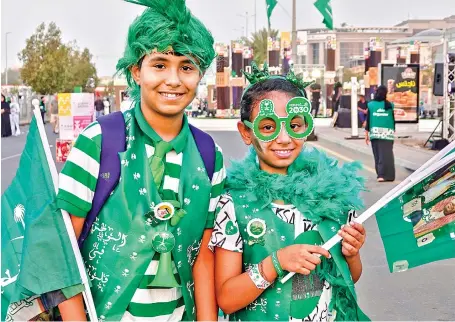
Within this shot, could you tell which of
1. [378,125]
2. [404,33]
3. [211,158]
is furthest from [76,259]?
[404,33]

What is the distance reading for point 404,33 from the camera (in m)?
116

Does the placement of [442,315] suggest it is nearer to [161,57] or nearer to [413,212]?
[413,212]

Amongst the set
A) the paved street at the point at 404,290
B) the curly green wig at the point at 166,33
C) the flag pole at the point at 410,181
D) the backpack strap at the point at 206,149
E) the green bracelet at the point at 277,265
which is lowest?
the paved street at the point at 404,290

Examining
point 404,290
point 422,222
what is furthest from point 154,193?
point 404,290

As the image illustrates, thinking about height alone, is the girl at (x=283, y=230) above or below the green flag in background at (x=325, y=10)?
below

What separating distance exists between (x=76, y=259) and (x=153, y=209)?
28cm

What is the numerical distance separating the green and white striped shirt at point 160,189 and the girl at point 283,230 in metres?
0.21

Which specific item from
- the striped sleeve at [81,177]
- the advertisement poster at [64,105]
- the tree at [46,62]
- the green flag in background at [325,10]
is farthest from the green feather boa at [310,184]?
the tree at [46,62]

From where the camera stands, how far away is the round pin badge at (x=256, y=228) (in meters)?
2.28

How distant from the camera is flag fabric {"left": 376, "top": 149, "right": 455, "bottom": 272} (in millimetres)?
2322

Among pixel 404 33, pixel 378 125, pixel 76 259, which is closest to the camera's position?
pixel 76 259

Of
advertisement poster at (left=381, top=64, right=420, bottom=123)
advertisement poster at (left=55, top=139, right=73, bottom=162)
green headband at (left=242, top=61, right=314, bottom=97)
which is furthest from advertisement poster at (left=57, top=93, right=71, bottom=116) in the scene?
advertisement poster at (left=381, top=64, right=420, bottom=123)

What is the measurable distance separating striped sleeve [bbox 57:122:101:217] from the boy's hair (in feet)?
1.93

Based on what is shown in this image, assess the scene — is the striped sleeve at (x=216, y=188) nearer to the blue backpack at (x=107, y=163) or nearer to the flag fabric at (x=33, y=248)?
the blue backpack at (x=107, y=163)
